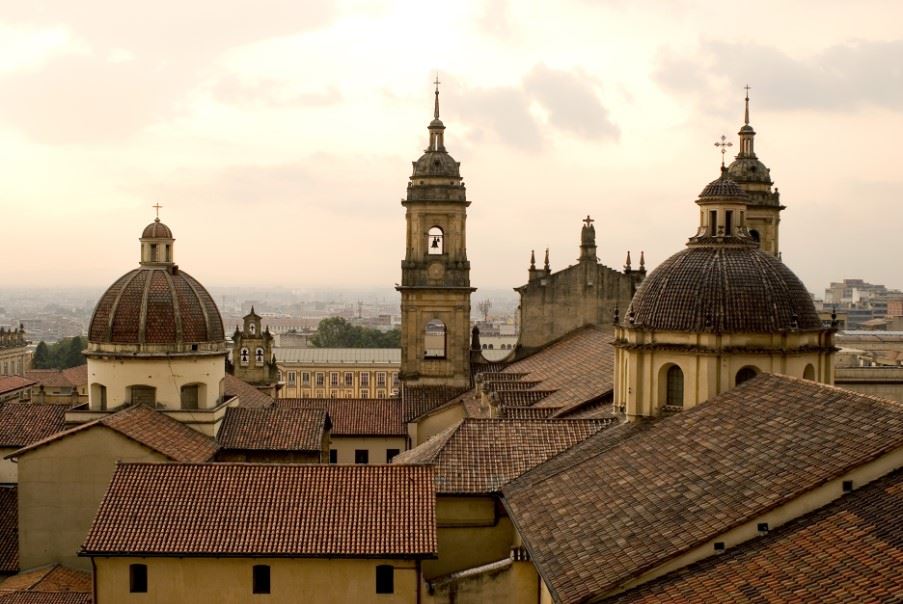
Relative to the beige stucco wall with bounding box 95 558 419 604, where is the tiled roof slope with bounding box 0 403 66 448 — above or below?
above

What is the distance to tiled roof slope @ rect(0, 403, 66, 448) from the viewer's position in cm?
3931

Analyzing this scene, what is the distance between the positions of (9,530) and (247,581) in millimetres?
12168

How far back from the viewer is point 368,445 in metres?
49.3

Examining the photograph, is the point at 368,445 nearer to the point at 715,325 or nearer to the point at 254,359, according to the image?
the point at 254,359

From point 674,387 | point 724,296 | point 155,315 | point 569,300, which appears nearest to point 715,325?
point 724,296

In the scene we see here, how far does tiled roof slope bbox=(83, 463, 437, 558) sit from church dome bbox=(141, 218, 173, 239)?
1408cm

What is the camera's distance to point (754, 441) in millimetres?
21281

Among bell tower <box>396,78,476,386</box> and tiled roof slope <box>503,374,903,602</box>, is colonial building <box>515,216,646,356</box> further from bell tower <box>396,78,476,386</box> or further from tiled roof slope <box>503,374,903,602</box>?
tiled roof slope <box>503,374,903,602</box>

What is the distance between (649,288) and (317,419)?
14.3 meters

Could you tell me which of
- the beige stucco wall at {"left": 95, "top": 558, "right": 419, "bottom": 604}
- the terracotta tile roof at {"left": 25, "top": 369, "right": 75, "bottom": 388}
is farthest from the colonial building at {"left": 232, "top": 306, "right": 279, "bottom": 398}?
the beige stucco wall at {"left": 95, "top": 558, "right": 419, "bottom": 604}

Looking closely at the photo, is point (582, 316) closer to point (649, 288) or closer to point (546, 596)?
point (649, 288)

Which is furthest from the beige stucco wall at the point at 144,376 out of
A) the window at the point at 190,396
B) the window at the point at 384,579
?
the window at the point at 384,579

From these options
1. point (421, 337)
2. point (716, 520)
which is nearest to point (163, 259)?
point (421, 337)

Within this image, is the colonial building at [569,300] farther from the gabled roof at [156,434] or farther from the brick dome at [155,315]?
the gabled roof at [156,434]
